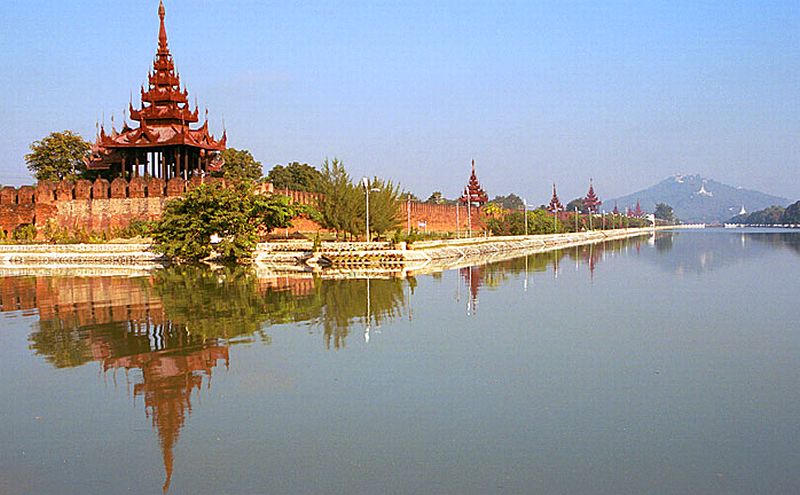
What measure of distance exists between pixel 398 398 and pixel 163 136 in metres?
40.3

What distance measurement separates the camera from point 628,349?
12062 mm

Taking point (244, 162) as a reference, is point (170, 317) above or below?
below

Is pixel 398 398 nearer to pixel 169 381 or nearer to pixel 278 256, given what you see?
pixel 169 381

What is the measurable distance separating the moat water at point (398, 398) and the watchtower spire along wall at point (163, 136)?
29.3m

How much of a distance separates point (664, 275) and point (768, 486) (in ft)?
77.7

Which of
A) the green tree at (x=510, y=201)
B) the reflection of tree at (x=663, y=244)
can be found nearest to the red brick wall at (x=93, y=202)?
the reflection of tree at (x=663, y=244)

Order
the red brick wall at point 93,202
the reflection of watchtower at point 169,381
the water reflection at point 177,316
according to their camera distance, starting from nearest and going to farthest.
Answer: the reflection of watchtower at point 169,381 → the water reflection at point 177,316 → the red brick wall at point 93,202

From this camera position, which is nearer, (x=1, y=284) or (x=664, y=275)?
(x=1, y=284)

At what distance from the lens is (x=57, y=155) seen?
5697 centimetres

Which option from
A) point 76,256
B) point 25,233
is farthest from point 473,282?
point 25,233

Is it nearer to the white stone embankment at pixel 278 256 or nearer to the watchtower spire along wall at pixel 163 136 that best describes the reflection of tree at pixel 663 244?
the white stone embankment at pixel 278 256

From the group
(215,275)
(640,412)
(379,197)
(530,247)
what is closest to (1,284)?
(215,275)

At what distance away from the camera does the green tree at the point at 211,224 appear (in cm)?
3412

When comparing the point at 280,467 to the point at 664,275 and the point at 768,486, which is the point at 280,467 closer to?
the point at 768,486
